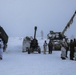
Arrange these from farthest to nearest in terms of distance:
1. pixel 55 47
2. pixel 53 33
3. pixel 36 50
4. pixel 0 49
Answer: pixel 53 33 → pixel 55 47 → pixel 36 50 → pixel 0 49

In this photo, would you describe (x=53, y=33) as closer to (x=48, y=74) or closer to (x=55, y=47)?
(x=55, y=47)

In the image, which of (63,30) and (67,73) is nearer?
(67,73)

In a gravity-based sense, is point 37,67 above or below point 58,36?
below

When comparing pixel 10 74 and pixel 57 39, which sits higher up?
pixel 57 39

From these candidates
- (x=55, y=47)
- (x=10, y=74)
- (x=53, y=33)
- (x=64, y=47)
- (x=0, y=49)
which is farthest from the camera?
(x=53, y=33)

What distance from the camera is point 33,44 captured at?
33.2 metres

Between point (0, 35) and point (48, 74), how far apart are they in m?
21.8

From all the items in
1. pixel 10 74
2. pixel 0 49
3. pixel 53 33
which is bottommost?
pixel 10 74

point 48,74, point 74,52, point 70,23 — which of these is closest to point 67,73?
point 48,74

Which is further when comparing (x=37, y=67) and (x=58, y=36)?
(x=58, y=36)

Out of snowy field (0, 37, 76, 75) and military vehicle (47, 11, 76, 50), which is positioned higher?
military vehicle (47, 11, 76, 50)

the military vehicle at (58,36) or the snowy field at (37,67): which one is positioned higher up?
the military vehicle at (58,36)

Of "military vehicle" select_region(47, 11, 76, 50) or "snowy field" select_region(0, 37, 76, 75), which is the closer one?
"snowy field" select_region(0, 37, 76, 75)

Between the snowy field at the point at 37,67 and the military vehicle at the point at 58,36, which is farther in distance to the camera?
the military vehicle at the point at 58,36
